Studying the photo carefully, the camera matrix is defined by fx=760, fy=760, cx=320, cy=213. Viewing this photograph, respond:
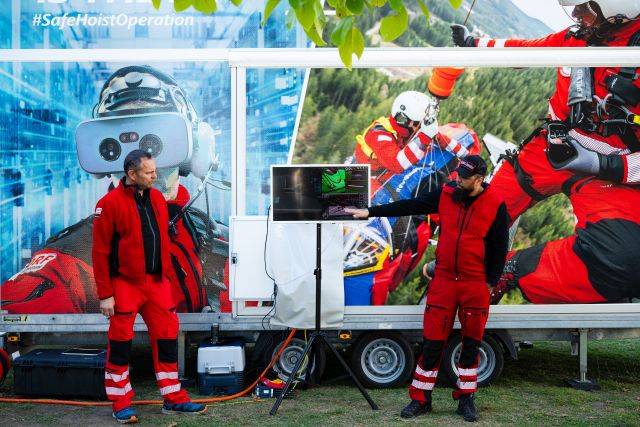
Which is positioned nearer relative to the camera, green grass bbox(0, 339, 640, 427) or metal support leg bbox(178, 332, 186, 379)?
green grass bbox(0, 339, 640, 427)

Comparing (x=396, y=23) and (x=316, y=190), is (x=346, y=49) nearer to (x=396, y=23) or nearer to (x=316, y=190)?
(x=396, y=23)

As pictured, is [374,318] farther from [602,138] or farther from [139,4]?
[139,4]

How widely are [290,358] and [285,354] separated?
2.3 inches

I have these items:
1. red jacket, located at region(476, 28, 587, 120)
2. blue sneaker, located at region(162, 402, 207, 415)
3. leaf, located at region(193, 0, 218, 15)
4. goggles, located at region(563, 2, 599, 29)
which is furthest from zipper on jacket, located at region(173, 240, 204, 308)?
goggles, located at region(563, 2, 599, 29)

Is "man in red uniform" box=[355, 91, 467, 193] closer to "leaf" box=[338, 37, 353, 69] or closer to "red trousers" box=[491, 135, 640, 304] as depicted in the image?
"red trousers" box=[491, 135, 640, 304]

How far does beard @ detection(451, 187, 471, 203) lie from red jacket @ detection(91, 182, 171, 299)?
95.0 inches

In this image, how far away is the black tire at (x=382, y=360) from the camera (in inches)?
263

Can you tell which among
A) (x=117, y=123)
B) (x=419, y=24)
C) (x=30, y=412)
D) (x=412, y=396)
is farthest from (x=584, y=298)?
(x=30, y=412)

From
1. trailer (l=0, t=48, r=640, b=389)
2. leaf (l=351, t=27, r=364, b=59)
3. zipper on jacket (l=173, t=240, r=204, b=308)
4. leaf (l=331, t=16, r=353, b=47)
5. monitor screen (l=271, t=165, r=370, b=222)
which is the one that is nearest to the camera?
leaf (l=331, t=16, r=353, b=47)

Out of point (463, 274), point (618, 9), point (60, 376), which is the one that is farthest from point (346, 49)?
point (60, 376)

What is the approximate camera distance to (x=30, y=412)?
5.99 meters

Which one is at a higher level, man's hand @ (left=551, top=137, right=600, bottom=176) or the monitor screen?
man's hand @ (left=551, top=137, right=600, bottom=176)

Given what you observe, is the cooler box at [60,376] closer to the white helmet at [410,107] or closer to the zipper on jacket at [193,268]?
the zipper on jacket at [193,268]

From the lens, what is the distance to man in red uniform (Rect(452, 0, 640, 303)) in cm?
646
